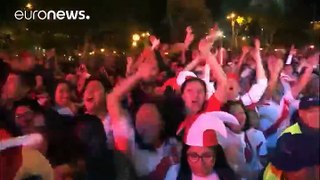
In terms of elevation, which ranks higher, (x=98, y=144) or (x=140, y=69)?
(x=140, y=69)

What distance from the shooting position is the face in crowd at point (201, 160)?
312 cm

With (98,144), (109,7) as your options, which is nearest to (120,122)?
(98,144)

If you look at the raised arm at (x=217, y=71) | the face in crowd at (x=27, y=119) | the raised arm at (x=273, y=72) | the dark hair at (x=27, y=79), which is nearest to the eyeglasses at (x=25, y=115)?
the face in crowd at (x=27, y=119)

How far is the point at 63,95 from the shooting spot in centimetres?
318

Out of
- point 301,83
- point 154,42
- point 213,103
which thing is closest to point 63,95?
point 154,42

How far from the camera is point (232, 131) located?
10.2 feet

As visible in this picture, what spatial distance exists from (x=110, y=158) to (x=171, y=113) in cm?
36

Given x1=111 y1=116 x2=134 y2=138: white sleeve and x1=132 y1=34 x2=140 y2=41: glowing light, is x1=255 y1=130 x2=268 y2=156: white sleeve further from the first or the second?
x1=132 y1=34 x2=140 y2=41: glowing light

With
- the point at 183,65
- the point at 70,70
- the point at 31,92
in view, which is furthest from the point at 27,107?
the point at 183,65

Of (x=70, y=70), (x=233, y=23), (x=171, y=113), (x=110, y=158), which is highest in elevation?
(x=233, y=23)

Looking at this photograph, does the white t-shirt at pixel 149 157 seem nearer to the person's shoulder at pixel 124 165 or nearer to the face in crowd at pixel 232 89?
the person's shoulder at pixel 124 165

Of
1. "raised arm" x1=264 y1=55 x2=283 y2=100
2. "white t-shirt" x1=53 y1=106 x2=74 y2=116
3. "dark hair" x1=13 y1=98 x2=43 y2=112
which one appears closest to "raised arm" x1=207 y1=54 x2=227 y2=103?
"raised arm" x1=264 y1=55 x2=283 y2=100

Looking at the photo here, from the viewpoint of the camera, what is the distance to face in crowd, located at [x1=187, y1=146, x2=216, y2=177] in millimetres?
3123

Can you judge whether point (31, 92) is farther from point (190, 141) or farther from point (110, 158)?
point (190, 141)
